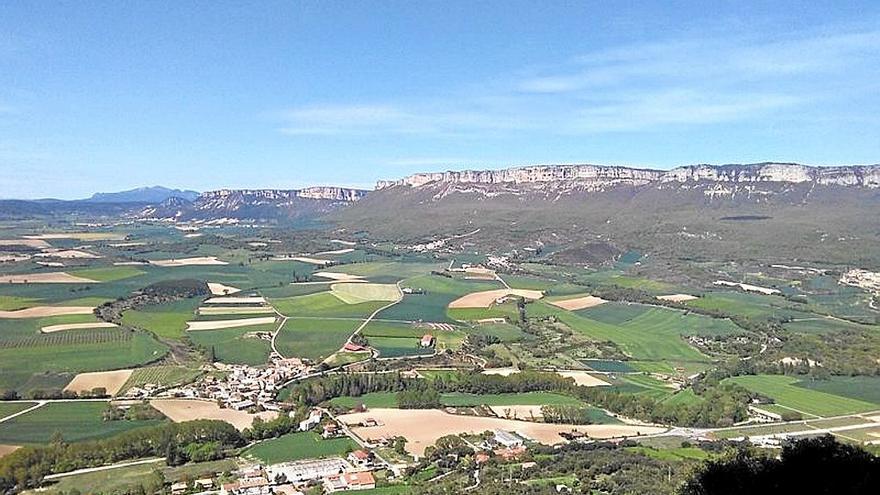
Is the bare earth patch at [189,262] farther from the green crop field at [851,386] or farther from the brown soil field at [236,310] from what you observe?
the green crop field at [851,386]

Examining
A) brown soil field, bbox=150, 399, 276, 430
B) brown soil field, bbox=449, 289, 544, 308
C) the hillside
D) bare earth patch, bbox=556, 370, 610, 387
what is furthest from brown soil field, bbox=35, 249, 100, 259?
bare earth patch, bbox=556, 370, 610, 387

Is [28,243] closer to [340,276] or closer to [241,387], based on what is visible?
[340,276]

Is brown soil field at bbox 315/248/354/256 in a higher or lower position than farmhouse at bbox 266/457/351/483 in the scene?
higher

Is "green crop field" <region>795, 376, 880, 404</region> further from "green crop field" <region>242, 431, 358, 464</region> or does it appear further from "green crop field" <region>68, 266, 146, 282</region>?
"green crop field" <region>68, 266, 146, 282</region>

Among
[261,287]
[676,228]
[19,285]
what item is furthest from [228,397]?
[676,228]

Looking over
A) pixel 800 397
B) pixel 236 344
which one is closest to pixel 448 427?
pixel 800 397

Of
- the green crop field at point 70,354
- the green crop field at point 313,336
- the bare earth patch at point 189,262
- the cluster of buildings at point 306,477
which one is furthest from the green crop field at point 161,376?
the bare earth patch at point 189,262
